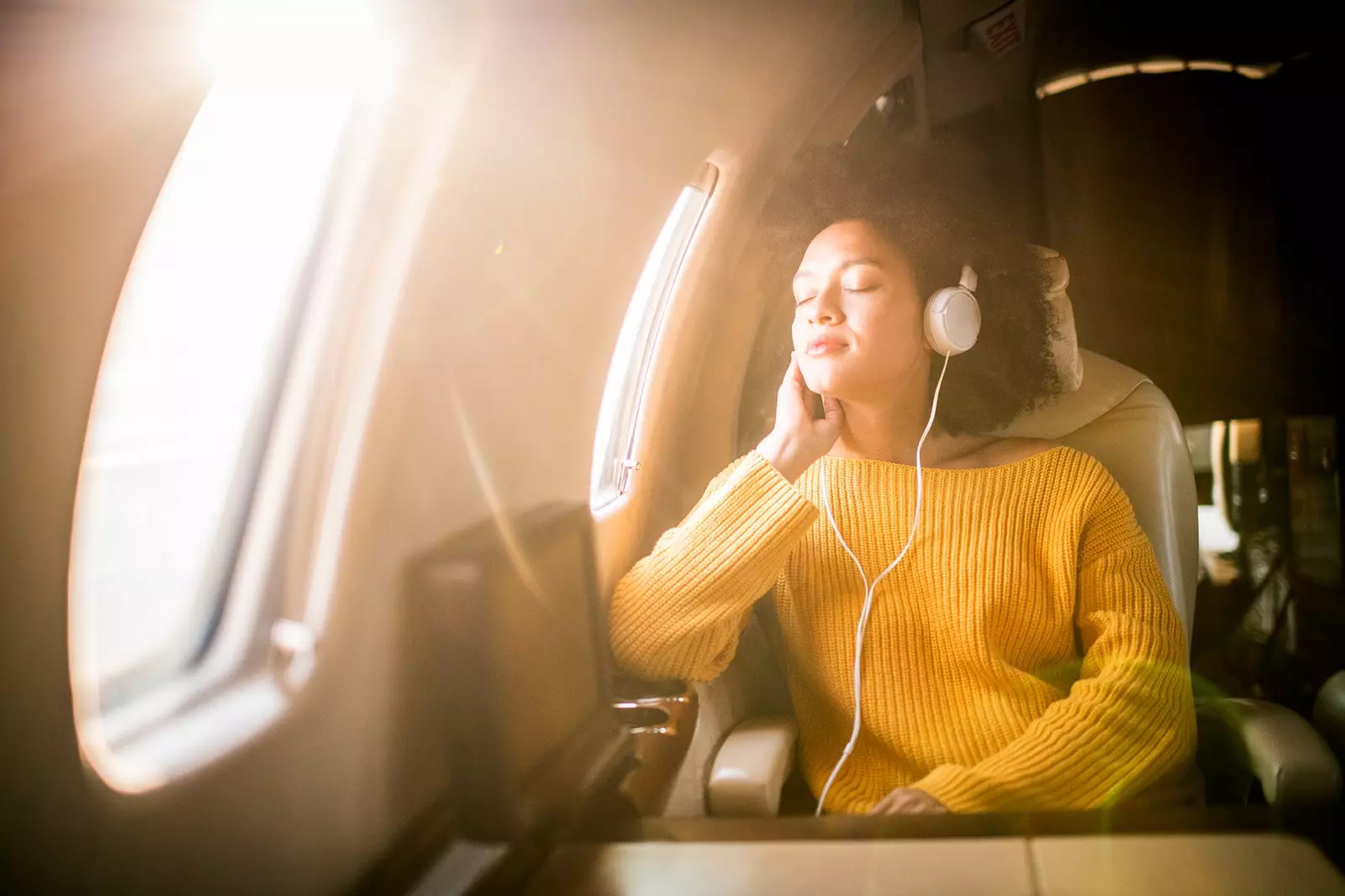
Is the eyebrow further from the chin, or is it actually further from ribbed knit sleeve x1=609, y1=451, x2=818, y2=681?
ribbed knit sleeve x1=609, y1=451, x2=818, y2=681

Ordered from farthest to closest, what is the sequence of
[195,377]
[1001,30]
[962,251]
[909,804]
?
1. [1001,30]
2. [962,251]
3. [909,804]
4. [195,377]

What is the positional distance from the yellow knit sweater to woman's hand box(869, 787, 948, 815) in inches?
2.2

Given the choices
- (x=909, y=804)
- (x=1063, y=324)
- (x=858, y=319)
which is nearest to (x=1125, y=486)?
(x=1063, y=324)

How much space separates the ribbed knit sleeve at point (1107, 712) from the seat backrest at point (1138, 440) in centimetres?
8

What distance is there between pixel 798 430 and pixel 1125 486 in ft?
1.59

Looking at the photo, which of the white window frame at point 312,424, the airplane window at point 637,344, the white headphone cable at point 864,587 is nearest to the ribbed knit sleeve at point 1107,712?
the white headphone cable at point 864,587

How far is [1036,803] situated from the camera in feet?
3.15

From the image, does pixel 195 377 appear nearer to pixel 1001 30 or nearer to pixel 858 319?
pixel 858 319

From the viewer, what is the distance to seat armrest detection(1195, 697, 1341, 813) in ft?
3.27

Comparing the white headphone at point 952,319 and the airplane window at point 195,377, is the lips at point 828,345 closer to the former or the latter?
the white headphone at point 952,319

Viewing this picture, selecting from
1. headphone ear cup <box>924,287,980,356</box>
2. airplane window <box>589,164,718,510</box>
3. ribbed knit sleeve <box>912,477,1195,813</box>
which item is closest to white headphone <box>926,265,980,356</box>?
headphone ear cup <box>924,287,980,356</box>

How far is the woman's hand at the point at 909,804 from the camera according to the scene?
0.96m

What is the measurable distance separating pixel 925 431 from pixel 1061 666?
14.2 inches

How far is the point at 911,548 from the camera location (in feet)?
3.74
